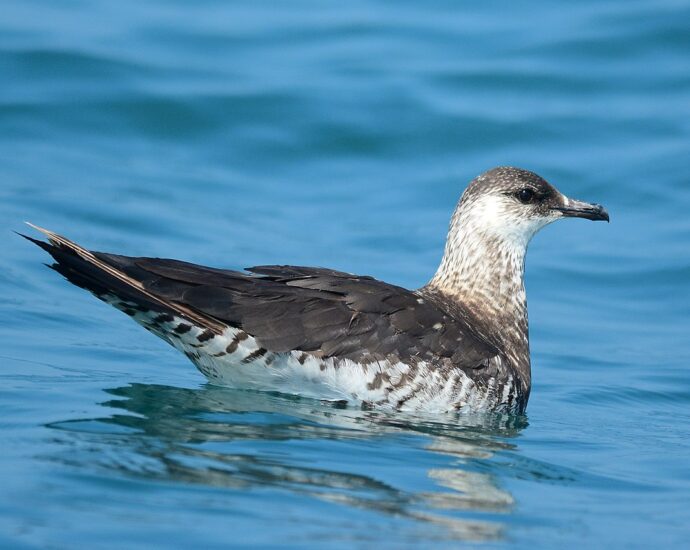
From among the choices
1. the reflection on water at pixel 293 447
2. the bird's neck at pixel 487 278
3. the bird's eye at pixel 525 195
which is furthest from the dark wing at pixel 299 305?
the bird's eye at pixel 525 195

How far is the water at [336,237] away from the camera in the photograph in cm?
589

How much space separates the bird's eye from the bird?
874mm

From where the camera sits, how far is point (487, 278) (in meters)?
8.43

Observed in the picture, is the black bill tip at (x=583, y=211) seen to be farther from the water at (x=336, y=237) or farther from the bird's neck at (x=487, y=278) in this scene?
the water at (x=336, y=237)

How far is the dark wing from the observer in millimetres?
7258

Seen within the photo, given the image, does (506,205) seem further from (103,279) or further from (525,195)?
(103,279)

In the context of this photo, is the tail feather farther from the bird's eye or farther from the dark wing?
the bird's eye

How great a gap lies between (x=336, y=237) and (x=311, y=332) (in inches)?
204

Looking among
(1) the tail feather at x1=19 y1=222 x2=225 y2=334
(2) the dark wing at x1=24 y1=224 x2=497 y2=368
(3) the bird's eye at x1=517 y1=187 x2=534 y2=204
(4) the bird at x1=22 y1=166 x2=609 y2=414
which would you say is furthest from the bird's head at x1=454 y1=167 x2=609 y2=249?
(1) the tail feather at x1=19 y1=222 x2=225 y2=334

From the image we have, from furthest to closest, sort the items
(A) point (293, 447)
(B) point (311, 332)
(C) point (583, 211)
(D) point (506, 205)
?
(C) point (583, 211) → (D) point (506, 205) → (B) point (311, 332) → (A) point (293, 447)

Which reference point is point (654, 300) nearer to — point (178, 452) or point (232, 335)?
point (232, 335)

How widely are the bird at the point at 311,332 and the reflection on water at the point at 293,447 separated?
0.41 feet

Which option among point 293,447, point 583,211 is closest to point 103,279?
point 293,447

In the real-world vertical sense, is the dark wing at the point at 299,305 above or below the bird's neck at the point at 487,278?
below
